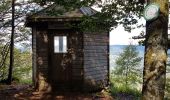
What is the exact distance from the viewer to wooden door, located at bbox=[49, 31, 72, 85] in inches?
715

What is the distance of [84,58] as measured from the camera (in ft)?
59.5

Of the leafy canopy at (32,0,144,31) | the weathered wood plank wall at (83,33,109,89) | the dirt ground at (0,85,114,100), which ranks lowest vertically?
the dirt ground at (0,85,114,100)

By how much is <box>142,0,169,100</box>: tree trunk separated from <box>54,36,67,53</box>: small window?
1129 centimetres

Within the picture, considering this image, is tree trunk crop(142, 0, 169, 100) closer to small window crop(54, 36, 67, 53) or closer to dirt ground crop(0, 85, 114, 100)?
dirt ground crop(0, 85, 114, 100)


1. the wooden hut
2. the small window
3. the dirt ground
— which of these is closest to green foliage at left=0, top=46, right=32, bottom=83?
the wooden hut

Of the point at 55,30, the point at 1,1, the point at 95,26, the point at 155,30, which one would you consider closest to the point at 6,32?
the point at 1,1

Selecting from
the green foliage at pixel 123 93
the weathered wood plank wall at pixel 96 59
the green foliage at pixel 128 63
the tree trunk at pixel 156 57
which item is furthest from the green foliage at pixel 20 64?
the tree trunk at pixel 156 57

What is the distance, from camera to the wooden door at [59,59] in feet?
59.6

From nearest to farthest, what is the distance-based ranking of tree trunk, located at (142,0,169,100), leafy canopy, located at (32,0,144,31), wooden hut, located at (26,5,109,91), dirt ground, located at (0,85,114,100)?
tree trunk, located at (142,0,169,100) → leafy canopy, located at (32,0,144,31) → dirt ground, located at (0,85,114,100) → wooden hut, located at (26,5,109,91)

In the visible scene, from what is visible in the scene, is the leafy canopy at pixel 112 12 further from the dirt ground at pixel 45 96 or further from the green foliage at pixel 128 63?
the green foliage at pixel 128 63

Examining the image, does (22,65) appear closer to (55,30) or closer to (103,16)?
(55,30)

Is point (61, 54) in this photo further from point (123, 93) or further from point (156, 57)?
point (156, 57)

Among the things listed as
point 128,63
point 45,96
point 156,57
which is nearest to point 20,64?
point 128,63

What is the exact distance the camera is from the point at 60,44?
18.3 metres
